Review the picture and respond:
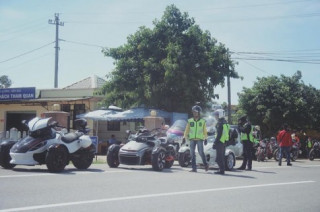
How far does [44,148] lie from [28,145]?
1.34ft

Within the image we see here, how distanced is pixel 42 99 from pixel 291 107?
691 inches

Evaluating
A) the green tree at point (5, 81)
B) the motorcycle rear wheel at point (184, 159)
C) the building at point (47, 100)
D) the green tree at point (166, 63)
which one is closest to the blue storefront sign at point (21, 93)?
the building at point (47, 100)

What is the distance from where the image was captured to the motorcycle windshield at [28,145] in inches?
410

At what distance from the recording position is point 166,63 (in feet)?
75.8

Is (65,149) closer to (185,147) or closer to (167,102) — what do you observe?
(185,147)

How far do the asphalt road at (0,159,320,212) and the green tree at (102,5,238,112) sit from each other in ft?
45.7

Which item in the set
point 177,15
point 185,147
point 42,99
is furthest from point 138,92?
point 185,147

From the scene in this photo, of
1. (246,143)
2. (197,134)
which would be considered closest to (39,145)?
(197,134)

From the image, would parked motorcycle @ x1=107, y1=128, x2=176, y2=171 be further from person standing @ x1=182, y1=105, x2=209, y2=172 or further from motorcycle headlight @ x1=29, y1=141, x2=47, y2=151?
motorcycle headlight @ x1=29, y1=141, x2=47, y2=151

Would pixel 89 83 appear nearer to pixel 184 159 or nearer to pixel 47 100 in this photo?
pixel 47 100

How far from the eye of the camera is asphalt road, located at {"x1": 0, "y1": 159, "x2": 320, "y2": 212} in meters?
6.29

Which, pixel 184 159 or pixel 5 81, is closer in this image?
pixel 184 159

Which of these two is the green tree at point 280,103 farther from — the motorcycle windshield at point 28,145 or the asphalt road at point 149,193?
the motorcycle windshield at point 28,145

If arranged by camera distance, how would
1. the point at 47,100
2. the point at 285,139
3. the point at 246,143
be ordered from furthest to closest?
the point at 47,100 → the point at 285,139 → the point at 246,143
